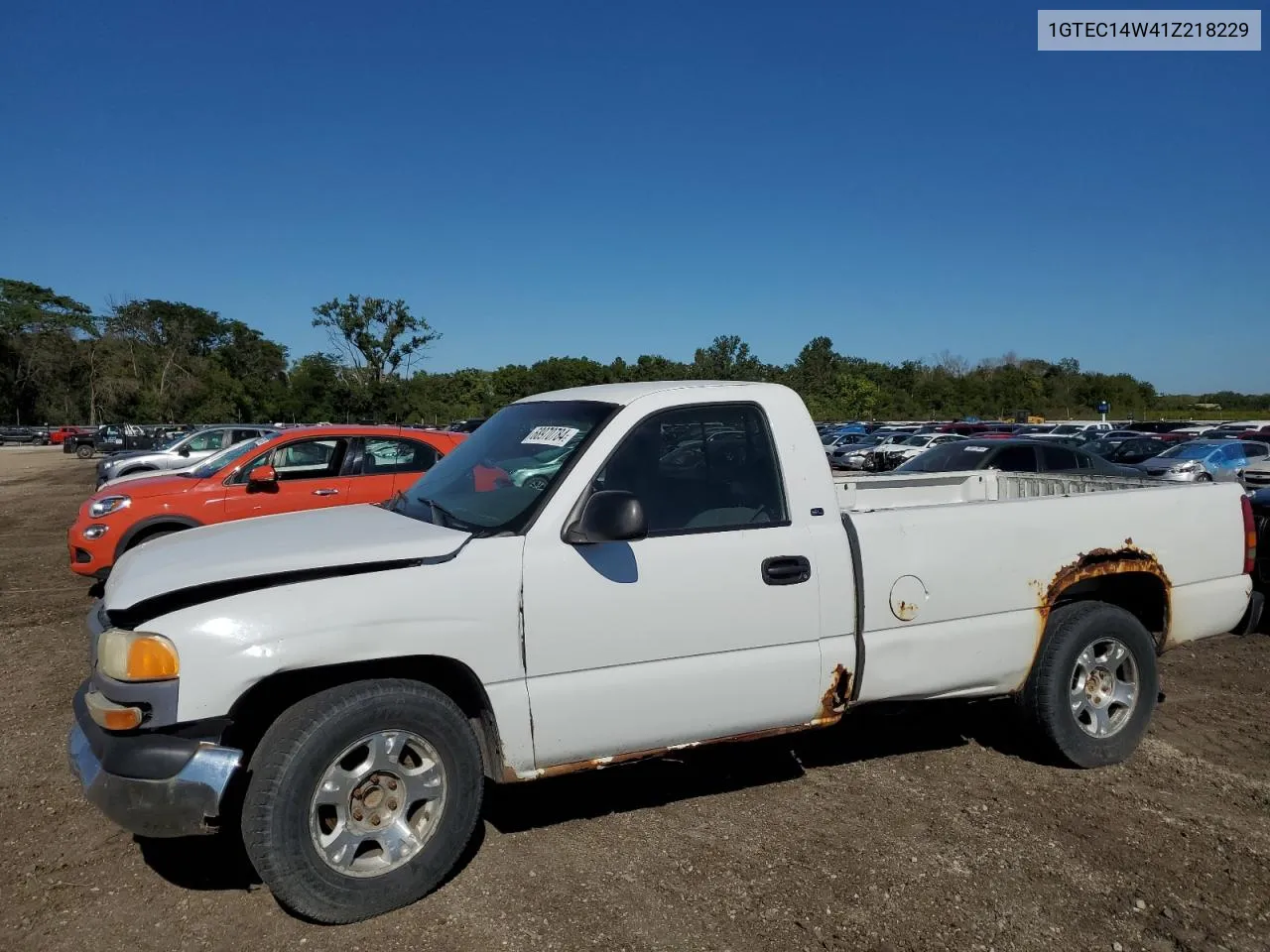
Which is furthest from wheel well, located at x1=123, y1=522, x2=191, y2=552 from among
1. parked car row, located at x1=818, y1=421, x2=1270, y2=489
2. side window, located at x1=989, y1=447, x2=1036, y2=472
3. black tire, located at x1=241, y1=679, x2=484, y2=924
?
side window, located at x1=989, y1=447, x2=1036, y2=472

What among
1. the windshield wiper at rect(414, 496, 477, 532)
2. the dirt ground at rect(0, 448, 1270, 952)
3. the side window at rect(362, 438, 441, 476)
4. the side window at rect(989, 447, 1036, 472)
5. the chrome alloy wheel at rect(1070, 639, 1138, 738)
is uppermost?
the side window at rect(362, 438, 441, 476)

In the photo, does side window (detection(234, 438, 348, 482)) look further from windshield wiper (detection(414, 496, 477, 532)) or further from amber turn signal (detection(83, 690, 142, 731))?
amber turn signal (detection(83, 690, 142, 731))

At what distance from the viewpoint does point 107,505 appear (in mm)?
8266

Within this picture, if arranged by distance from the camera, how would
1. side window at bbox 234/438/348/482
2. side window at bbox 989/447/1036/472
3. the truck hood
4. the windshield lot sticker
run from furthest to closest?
1. side window at bbox 989/447/1036/472
2. side window at bbox 234/438/348/482
3. the windshield lot sticker
4. the truck hood

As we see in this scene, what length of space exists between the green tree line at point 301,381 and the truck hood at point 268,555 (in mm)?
49898

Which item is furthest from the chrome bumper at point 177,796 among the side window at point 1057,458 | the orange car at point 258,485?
the side window at point 1057,458

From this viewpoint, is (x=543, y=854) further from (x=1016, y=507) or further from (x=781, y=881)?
(x=1016, y=507)

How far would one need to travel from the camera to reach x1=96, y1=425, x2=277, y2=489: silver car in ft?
52.3

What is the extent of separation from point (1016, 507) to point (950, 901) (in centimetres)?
181

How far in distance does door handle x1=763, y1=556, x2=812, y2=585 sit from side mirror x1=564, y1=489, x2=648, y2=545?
62 centimetres

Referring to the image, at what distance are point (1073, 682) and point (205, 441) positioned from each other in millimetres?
20357

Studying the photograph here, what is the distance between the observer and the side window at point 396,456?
9.09 metres

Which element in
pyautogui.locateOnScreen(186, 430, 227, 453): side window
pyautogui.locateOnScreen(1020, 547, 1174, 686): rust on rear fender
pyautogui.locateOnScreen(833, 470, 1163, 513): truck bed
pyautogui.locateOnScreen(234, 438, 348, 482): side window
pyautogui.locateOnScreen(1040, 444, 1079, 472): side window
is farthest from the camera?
pyautogui.locateOnScreen(186, 430, 227, 453): side window

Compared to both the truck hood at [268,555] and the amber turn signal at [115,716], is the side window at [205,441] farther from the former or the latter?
the amber turn signal at [115,716]
